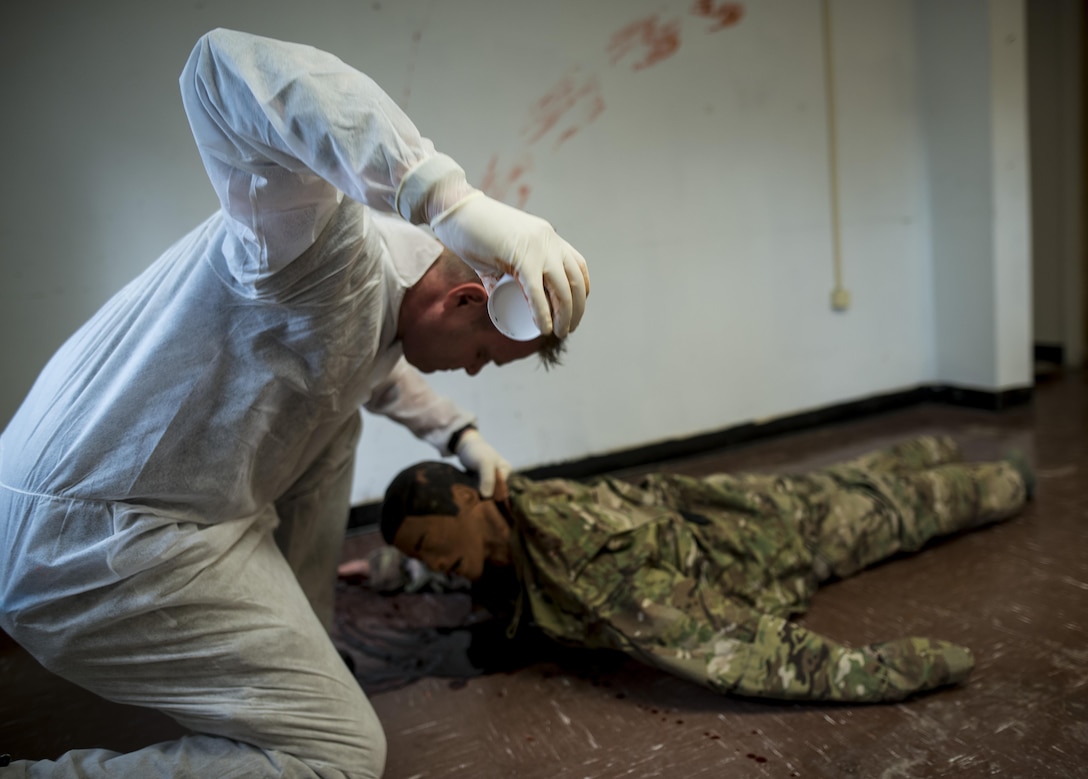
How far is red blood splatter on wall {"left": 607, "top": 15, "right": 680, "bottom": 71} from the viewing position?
2.54 meters

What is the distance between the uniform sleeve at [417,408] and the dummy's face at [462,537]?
20 cm

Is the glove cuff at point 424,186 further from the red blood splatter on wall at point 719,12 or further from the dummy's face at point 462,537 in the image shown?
the red blood splatter on wall at point 719,12

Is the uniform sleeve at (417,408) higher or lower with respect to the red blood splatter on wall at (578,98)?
lower

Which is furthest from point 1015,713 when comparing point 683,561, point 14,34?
point 14,34

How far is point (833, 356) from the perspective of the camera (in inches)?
127

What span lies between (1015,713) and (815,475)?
0.77 meters

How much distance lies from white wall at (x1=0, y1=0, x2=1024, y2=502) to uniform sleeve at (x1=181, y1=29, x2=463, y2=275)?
0.94 m

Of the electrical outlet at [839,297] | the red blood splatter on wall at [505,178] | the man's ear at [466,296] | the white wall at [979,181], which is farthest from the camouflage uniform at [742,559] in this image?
the white wall at [979,181]

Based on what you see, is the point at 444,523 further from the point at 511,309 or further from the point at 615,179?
the point at 615,179

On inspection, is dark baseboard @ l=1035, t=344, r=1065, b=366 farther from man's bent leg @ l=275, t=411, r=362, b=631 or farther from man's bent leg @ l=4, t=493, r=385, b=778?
man's bent leg @ l=4, t=493, r=385, b=778

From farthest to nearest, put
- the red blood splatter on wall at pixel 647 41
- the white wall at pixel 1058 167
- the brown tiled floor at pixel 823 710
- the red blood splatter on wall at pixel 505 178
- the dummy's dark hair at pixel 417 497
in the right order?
1. the white wall at pixel 1058 167
2. the red blood splatter on wall at pixel 647 41
3. the red blood splatter on wall at pixel 505 178
4. the dummy's dark hair at pixel 417 497
5. the brown tiled floor at pixel 823 710

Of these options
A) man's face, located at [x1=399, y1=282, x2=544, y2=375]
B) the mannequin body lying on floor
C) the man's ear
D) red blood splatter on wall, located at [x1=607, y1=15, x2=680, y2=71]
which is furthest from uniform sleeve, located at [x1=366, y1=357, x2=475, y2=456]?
red blood splatter on wall, located at [x1=607, y1=15, x2=680, y2=71]

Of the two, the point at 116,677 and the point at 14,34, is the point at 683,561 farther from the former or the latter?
the point at 14,34

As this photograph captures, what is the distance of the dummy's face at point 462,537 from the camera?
5.14 feet
